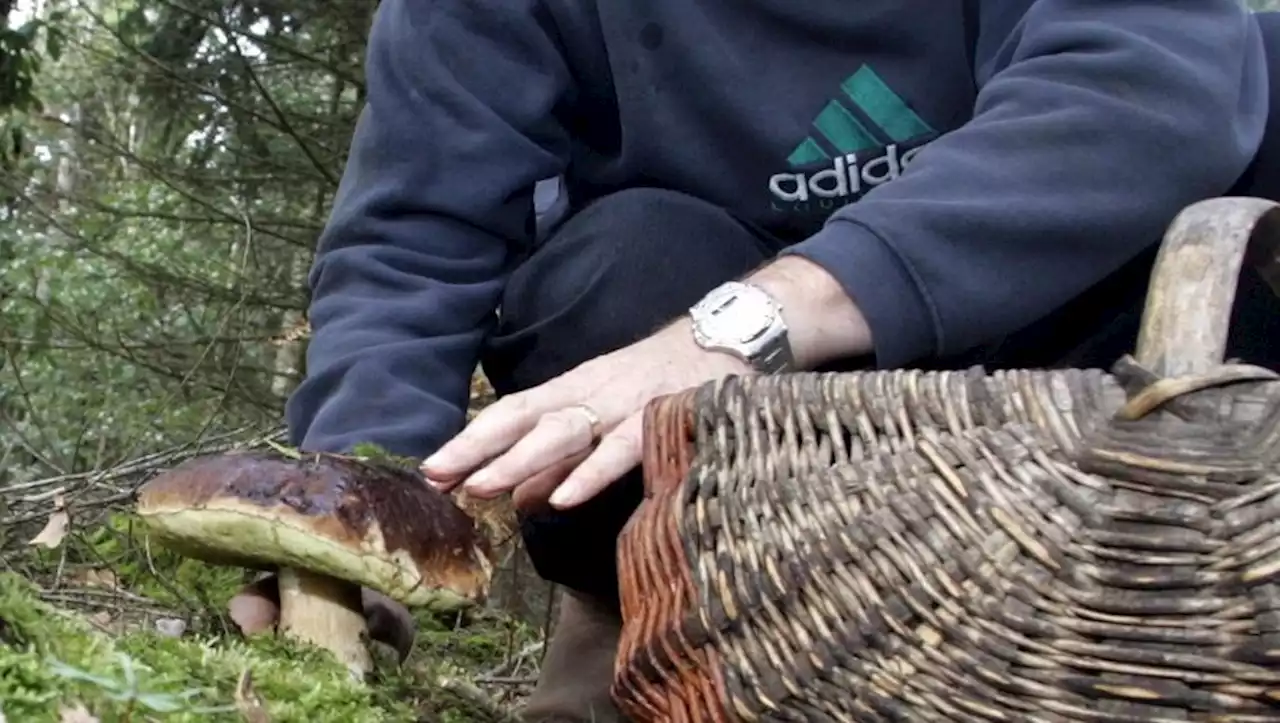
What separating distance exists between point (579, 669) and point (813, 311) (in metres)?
0.86

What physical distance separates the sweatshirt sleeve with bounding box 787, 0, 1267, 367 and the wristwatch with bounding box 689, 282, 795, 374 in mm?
95

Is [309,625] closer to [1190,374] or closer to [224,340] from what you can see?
[1190,374]

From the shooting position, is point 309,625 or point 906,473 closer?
point 906,473

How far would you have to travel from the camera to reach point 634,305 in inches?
74.5

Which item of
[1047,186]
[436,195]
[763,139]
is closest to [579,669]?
[436,195]

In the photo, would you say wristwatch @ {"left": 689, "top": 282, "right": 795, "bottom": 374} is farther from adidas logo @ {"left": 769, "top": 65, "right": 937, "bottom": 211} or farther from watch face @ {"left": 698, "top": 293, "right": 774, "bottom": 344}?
adidas logo @ {"left": 769, "top": 65, "right": 937, "bottom": 211}

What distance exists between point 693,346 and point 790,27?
723mm

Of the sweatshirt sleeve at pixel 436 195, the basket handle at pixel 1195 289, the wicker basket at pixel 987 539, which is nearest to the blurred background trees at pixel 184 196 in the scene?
the sweatshirt sleeve at pixel 436 195

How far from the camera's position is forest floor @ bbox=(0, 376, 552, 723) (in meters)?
0.91

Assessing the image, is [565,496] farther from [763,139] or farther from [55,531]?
[55,531]

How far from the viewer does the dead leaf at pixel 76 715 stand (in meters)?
0.88

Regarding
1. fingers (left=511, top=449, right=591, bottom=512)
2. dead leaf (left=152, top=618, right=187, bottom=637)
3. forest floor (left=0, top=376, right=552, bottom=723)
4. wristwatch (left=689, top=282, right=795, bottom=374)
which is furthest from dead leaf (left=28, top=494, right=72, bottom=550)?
wristwatch (left=689, top=282, right=795, bottom=374)

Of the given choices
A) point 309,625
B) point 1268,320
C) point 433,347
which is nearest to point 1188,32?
point 1268,320

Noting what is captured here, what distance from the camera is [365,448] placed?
1631 millimetres
